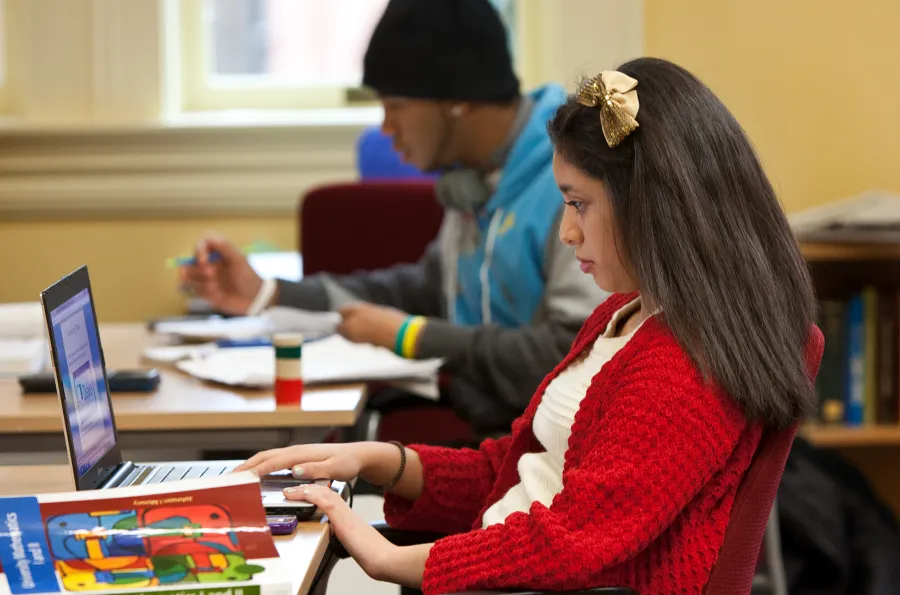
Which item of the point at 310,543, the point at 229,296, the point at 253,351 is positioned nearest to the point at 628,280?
the point at 310,543

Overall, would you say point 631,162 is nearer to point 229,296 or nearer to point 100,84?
point 229,296

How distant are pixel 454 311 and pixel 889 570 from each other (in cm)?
107

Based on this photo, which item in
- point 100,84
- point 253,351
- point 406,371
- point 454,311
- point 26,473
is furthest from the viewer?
point 100,84

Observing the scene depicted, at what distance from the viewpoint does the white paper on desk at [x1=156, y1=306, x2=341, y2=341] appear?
2.41 m

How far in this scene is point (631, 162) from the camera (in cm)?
126

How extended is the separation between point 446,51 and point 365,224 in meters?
0.60

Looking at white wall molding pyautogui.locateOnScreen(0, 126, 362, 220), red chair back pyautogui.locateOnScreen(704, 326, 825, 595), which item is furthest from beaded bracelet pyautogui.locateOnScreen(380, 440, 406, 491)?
white wall molding pyautogui.locateOnScreen(0, 126, 362, 220)

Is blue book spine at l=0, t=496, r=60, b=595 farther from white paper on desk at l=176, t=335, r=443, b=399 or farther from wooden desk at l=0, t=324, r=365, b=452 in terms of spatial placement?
white paper on desk at l=176, t=335, r=443, b=399

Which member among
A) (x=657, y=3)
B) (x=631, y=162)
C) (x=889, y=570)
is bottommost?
(x=889, y=570)

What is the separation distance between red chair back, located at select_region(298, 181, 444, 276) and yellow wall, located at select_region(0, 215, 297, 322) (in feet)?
2.15

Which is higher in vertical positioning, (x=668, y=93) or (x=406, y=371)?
(x=668, y=93)

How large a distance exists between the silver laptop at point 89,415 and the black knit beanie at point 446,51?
1.11m

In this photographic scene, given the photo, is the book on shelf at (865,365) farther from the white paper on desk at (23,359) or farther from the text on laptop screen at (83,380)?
the text on laptop screen at (83,380)

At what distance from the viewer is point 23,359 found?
211 cm
